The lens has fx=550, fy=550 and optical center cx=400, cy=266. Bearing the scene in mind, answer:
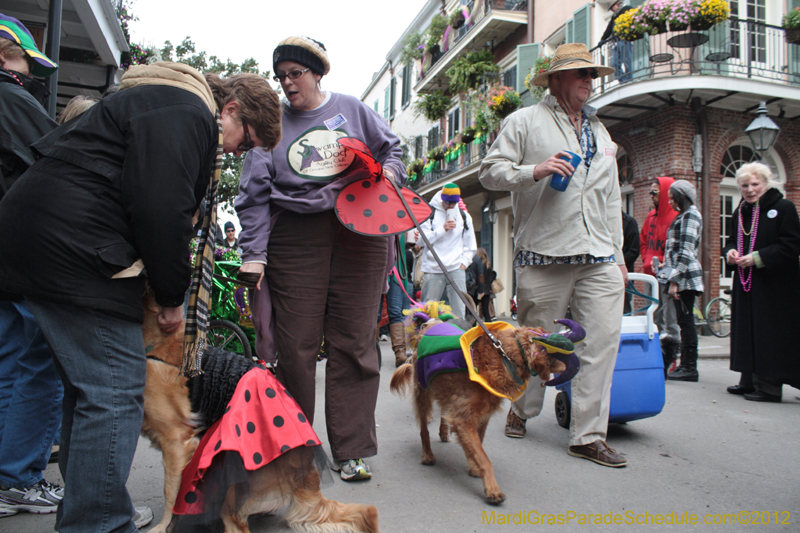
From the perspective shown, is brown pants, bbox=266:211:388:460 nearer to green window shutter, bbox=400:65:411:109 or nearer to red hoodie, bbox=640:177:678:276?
red hoodie, bbox=640:177:678:276

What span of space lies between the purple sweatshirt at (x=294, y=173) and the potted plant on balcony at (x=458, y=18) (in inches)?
789

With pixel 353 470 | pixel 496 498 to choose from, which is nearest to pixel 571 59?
pixel 496 498

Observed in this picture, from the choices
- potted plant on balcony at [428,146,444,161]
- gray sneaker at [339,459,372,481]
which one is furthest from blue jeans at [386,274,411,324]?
potted plant on balcony at [428,146,444,161]

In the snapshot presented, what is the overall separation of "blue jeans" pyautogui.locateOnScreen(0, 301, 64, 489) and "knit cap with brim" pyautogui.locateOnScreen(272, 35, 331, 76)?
1.67 meters

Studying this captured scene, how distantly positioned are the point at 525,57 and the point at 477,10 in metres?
4.32

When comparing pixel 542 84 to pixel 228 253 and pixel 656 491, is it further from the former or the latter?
pixel 228 253

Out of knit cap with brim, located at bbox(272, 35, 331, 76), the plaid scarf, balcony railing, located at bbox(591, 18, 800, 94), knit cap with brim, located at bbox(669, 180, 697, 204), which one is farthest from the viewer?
balcony railing, located at bbox(591, 18, 800, 94)

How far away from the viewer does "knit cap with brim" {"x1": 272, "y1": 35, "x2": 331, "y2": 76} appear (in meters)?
2.75

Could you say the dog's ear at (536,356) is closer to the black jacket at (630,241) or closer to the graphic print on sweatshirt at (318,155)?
the graphic print on sweatshirt at (318,155)

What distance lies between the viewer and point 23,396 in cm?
244

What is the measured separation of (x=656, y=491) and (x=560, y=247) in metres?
1.42

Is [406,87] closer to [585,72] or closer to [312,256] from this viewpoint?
[585,72]

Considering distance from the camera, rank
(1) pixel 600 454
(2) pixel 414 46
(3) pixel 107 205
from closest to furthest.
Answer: (3) pixel 107 205
(1) pixel 600 454
(2) pixel 414 46

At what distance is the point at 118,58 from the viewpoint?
30.7ft
